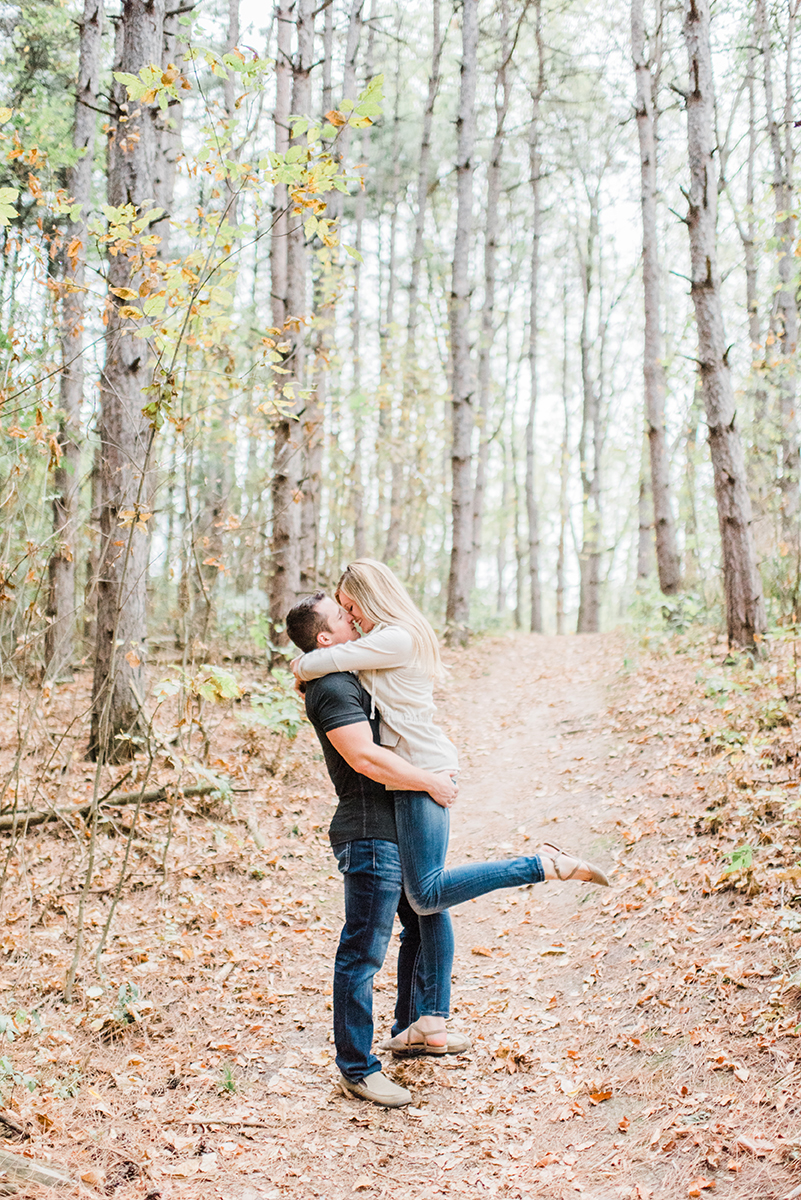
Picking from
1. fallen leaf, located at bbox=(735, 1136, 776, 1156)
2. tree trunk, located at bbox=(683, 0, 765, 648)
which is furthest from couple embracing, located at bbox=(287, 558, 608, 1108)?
tree trunk, located at bbox=(683, 0, 765, 648)

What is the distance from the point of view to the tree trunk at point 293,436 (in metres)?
8.70

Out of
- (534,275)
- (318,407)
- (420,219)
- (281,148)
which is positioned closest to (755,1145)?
(318,407)

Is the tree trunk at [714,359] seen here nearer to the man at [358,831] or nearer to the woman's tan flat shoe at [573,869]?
the woman's tan flat shoe at [573,869]

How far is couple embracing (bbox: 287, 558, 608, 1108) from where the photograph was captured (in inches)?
123

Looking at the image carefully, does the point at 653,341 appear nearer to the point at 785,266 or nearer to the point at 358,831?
the point at 785,266

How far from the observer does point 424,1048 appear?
3.42m

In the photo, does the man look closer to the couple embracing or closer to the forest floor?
the couple embracing

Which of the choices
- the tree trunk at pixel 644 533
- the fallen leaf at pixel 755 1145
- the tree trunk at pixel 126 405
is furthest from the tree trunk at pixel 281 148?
the tree trunk at pixel 644 533

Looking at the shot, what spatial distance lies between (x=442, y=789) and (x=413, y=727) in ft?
0.89

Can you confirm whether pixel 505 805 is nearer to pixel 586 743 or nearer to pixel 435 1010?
pixel 586 743

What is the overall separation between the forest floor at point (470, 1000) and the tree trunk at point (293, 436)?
285cm

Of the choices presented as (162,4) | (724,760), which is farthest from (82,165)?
(724,760)

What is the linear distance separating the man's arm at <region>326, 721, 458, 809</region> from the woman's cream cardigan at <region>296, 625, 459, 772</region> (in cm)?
8

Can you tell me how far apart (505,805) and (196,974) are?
125 inches
